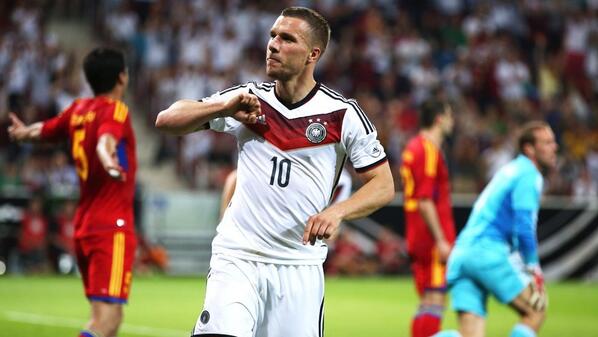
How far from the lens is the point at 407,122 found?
949 inches

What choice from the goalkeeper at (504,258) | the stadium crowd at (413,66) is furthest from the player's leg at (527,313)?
the stadium crowd at (413,66)

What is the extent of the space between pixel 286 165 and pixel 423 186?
4.36 metres

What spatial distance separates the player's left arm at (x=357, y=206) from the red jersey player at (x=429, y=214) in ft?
13.4

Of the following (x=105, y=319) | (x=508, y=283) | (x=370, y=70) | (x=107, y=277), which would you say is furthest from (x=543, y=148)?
(x=370, y=70)

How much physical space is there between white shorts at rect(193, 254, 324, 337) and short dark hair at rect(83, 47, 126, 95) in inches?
97.2

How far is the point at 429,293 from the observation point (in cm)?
1029

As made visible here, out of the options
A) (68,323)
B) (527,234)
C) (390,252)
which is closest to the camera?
(527,234)

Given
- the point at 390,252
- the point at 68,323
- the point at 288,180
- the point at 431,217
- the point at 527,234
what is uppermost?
the point at 288,180

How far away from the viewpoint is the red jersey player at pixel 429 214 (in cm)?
1020

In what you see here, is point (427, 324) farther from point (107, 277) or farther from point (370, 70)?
point (370, 70)

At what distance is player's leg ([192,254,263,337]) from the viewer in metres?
5.88

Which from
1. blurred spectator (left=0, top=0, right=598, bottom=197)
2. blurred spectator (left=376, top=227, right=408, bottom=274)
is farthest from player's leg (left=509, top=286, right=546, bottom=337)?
blurred spectator (left=0, top=0, right=598, bottom=197)

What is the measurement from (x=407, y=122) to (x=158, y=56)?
5.34 m

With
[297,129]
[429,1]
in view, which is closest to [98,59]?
[297,129]
